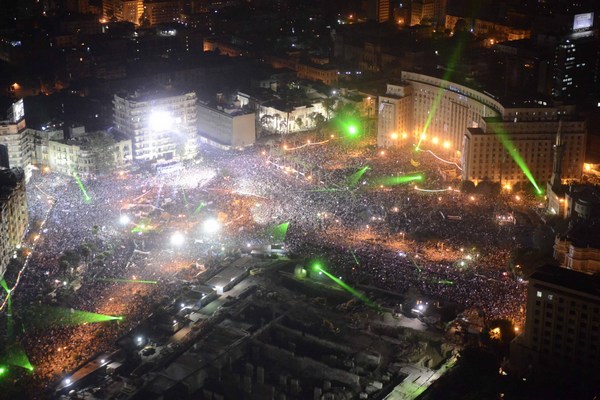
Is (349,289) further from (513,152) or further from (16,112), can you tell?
(16,112)

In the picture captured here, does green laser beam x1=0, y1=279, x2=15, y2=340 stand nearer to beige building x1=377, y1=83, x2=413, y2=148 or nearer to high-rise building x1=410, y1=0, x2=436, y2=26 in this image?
beige building x1=377, y1=83, x2=413, y2=148

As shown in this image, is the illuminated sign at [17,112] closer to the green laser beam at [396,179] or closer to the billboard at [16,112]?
the billboard at [16,112]

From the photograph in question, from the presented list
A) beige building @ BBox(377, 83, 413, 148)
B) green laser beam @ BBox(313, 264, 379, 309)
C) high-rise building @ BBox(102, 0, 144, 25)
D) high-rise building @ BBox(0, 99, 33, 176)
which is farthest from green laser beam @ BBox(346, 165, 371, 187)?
high-rise building @ BBox(102, 0, 144, 25)

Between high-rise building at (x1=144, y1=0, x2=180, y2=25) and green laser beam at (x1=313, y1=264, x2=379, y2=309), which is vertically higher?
high-rise building at (x1=144, y1=0, x2=180, y2=25)

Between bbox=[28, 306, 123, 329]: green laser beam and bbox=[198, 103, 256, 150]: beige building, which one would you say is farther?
bbox=[198, 103, 256, 150]: beige building

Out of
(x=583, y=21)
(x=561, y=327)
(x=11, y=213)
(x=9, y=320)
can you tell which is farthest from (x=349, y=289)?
(x=583, y=21)

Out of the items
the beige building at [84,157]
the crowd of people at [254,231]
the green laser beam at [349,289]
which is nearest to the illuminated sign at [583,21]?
the crowd of people at [254,231]

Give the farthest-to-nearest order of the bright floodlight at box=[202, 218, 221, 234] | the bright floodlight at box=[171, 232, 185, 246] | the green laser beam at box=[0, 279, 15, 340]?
1. the bright floodlight at box=[202, 218, 221, 234]
2. the bright floodlight at box=[171, 232, 185, 246]
3. the green laser beam at box=[0, 279, 15, 340]

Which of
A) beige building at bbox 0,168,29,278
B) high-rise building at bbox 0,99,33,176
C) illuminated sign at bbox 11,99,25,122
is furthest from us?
illuminated sign at bbox 11,99,25,122
